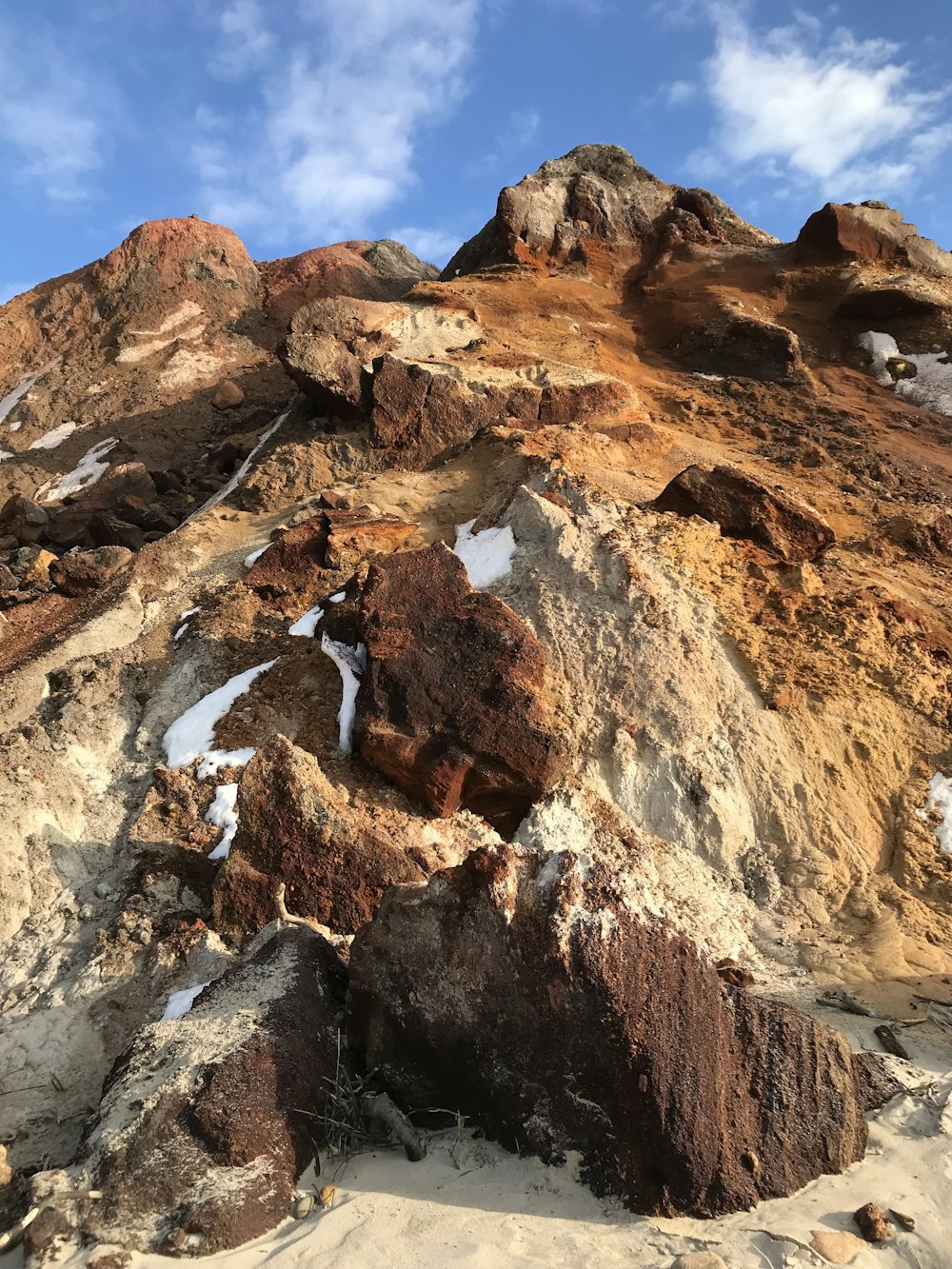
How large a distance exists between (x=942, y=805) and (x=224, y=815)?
463 centimetres

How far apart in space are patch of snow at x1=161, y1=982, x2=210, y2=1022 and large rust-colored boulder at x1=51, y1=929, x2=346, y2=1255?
0.25 m

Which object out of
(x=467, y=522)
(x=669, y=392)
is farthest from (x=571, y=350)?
(x=467, y=522)

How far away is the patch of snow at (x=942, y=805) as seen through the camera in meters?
5.75

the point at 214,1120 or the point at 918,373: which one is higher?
the point at 918,373

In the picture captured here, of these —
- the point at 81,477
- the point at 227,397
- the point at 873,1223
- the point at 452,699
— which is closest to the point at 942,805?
the point at 452,699

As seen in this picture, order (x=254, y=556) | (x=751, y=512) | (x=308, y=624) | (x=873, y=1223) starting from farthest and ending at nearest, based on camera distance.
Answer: (x=254, y=556)
(x=751, y=512)
(x=308, y=624)
(x=873, y=1223)

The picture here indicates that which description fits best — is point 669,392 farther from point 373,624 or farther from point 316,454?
point 373,624

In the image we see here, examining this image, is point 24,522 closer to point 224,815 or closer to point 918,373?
point 224,815

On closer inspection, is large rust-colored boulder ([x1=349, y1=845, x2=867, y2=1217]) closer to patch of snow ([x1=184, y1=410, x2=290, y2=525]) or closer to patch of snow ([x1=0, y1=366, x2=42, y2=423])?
patch of snow ([x1=184, y1=410, x2=290, y2=525])

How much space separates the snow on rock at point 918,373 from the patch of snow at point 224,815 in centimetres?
1292

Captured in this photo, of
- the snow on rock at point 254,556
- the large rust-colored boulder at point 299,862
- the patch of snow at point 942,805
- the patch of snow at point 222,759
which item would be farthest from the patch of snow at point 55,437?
the patch of snow at point 942,805

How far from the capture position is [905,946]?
505 centimetres

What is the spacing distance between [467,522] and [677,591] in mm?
2448

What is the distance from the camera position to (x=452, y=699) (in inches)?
231
